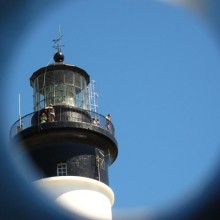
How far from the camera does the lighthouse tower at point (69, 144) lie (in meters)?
10.2

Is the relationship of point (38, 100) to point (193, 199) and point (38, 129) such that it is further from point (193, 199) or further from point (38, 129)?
point (193, 199)

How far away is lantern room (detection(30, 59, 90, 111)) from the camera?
1143 cm

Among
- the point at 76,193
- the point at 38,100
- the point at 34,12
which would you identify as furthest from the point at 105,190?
the point at 34,12

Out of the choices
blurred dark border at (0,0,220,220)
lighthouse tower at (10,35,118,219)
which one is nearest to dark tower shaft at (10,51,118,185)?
lighthouse tower at (10,35,118,219)

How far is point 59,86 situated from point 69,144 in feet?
4.22

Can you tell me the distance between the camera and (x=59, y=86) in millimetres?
11508

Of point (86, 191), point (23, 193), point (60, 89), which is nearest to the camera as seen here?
point (23, 193)

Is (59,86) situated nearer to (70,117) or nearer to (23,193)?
(70,117)

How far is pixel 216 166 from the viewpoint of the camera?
3576mm

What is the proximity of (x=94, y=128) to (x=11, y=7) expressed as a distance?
684 cm

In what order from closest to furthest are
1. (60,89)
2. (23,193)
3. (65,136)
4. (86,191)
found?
(23,193), (86,191), (65,136), (60,89)

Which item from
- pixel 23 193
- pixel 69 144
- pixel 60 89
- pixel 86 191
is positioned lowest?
pixel 23 193

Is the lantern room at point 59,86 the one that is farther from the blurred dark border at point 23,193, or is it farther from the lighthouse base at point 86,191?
the blurred dark border at point 23,193

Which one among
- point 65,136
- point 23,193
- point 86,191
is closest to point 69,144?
point 65,136
